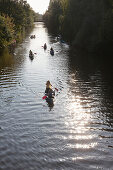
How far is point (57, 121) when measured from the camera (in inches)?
784

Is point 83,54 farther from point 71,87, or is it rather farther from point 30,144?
point 30,144

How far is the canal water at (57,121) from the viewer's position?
1465 centimetres

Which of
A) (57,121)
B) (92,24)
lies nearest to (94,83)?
(57,121)

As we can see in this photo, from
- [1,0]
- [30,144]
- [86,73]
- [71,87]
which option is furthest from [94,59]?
[1,0]

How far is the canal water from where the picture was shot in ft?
48.1

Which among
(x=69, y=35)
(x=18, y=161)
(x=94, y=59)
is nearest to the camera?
(x=18, y=161)

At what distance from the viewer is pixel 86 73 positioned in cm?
3703

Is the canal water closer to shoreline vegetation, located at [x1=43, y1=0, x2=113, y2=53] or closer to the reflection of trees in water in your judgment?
the reflection of trees in water

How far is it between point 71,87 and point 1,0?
185 feet

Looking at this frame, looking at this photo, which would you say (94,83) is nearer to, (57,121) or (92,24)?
(57,121)

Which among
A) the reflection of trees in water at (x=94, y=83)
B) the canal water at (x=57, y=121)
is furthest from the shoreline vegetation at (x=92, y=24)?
the canal water at (x=57, y=121)

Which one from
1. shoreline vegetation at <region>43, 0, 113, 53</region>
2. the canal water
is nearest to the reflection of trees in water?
the canal water

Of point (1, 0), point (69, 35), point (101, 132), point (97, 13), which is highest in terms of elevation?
point (1, 0)

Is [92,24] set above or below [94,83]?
above
